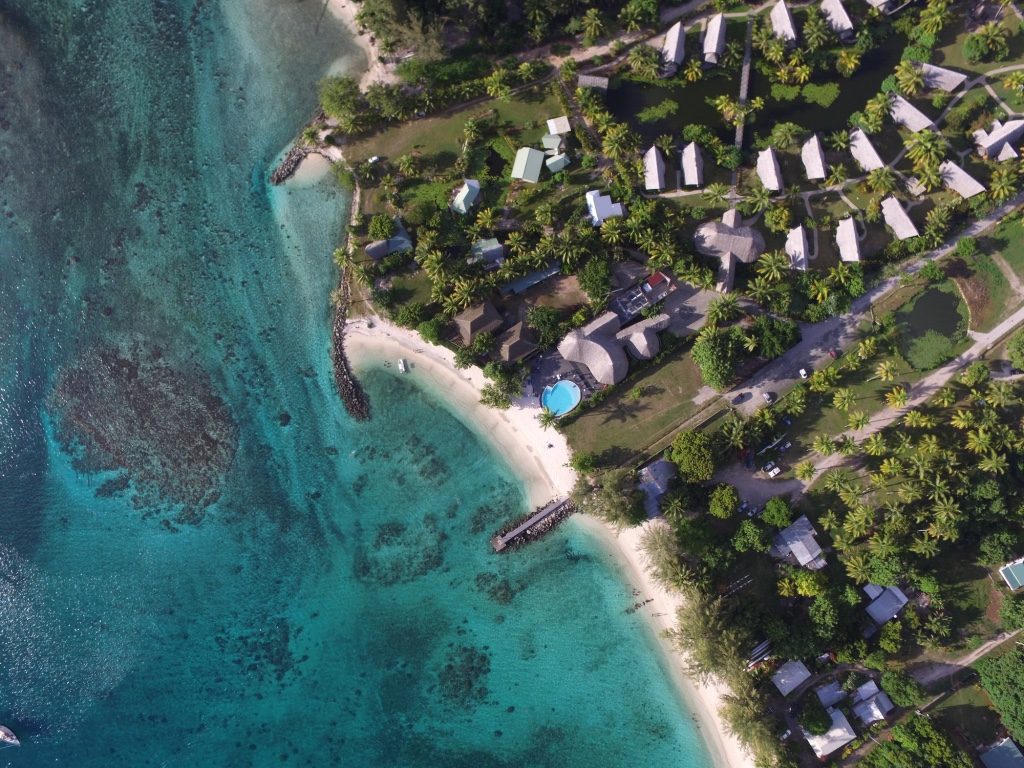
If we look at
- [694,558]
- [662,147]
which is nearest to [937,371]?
[694,558]

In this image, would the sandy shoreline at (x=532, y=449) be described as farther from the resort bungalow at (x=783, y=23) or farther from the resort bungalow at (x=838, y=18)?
the resort bungalow at (x=838, y=18)

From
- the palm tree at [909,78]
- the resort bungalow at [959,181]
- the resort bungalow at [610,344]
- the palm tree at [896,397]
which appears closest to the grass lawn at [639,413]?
the resort bungalow at [610,344]

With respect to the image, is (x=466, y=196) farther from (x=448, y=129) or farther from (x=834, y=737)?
(x=834, y=737)

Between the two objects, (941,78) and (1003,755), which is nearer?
(1003,755)

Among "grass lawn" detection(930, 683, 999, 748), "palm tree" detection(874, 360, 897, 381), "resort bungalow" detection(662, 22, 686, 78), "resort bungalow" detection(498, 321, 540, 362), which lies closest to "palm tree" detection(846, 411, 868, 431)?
"palm tree" detection(874, 360, 897, 381)

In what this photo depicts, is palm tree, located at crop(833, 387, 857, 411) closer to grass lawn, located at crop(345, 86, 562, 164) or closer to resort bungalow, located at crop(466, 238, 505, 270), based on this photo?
resort bungalow, located at crop(466, 238, 505, 270)

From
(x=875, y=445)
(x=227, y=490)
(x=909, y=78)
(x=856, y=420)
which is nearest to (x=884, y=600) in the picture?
(x=875, y=445)
